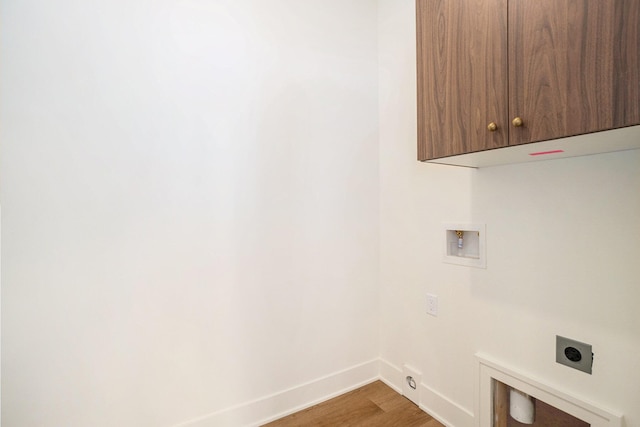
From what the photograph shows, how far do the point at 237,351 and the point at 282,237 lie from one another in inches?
26.3

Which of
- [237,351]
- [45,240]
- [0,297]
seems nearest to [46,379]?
[0,297]

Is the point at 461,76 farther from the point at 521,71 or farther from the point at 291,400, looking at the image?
the point at 291,400

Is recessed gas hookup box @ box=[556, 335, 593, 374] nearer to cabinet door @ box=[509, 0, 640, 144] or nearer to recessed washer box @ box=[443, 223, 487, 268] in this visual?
recessed washer box @ box=[443, 223, 487, 268]

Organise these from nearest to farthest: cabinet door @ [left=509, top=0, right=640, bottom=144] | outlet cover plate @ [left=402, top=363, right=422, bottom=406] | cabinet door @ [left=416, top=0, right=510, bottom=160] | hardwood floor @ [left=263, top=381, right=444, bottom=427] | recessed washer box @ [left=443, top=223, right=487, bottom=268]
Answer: cabinet door @ [left=509, top=0, right=640, bottom=144]
cabinet door @ [left=416, top=0, right=510, bottom=160]
recessed washer box @ [left=443, top=223, right=487, bottom=268]
hardwood floor @ [left=263, top=381, right=444, bottom=427]
outlet cover plate @ [left=402, top=363, right=422, bottom=406]

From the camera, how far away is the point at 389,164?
202 cm

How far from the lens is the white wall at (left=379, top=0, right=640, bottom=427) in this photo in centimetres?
108

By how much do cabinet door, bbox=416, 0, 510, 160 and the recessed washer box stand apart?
51cm

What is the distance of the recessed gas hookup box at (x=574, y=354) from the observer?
1.14m

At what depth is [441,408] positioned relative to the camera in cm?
165

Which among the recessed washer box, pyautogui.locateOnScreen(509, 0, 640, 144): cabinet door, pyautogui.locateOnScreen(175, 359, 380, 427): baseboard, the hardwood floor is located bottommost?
the hardwood floor

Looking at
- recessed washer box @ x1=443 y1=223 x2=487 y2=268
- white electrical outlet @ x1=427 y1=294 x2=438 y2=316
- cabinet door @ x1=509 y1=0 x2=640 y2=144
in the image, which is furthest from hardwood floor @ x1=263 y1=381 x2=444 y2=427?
cabinet door @ x1=509 y1=0 x2=640 y2=144

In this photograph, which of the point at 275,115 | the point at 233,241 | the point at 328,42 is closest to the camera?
the point at 233,241

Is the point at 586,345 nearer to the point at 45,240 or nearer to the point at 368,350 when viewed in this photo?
the point at 368,350

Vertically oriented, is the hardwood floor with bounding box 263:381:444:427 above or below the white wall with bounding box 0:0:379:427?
below
